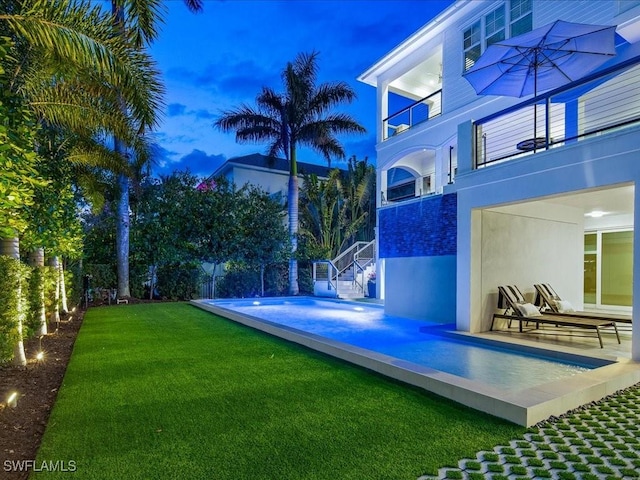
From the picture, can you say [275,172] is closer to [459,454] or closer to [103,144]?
[103,144]

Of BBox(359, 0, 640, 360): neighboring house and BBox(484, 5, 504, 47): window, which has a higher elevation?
BBox(484, 5, 504, 47): window

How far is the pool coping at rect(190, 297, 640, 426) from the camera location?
479cm

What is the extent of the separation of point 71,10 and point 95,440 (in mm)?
7081

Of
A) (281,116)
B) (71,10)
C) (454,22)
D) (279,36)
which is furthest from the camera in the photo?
(279,36)

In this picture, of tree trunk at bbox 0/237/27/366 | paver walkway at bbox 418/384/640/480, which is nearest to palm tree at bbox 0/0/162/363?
tree trunk at bbox 0/237/27/366

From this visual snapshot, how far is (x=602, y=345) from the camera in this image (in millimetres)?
8359

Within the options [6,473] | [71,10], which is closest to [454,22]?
[71,10]

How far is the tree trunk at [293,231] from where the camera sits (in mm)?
23047

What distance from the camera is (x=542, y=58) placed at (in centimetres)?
1073

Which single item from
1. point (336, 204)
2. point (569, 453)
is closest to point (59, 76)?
point (569, 453)

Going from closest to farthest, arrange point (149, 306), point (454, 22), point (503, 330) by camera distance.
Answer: point (503, 330) < point (454, 22) < point (149, 306)

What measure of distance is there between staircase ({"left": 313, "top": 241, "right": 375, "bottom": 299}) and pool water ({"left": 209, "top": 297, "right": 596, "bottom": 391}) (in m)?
4.79

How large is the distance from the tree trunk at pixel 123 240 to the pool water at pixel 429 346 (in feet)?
24.5

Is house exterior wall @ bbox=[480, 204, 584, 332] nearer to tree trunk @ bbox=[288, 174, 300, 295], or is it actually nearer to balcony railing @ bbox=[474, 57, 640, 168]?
balcony railing @ bbox=[474, 57, 640, 168]
